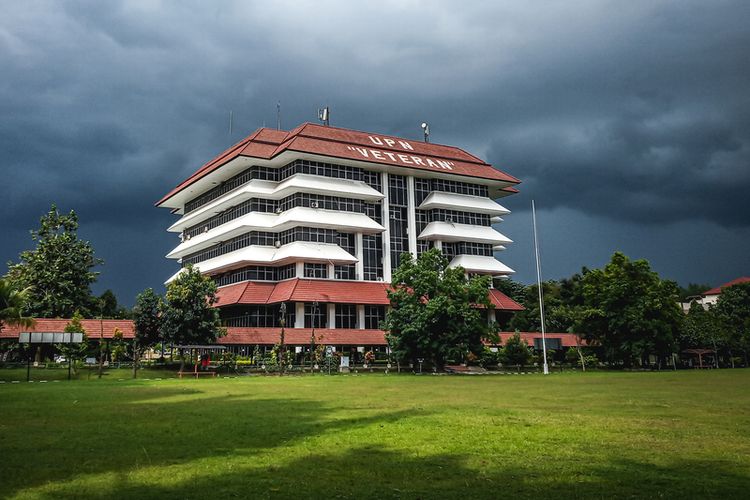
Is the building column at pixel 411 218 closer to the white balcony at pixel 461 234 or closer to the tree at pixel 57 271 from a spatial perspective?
the white balcony at pixel 461 234

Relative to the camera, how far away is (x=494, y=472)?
31.3 feet

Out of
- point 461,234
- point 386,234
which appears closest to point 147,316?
point 386,234

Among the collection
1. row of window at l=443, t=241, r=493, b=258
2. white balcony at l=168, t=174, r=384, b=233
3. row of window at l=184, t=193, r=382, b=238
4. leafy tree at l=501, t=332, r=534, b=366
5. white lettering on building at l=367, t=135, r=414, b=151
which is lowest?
leafy tree at l=501, t=332, r=534, b=366

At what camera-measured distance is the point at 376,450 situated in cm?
1148

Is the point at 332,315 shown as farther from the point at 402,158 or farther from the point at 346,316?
the point at 402,158

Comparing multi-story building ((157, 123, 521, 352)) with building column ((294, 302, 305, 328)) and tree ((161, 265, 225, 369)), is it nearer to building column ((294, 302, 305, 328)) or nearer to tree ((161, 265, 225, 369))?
building column ((294, 302, 305, 328))

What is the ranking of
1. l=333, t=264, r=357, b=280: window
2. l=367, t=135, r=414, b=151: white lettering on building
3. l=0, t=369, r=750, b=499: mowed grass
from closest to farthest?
1. l=0, t=369, r=750, b=499: mowed grass
2. l=333, t=264, r=357, b=280: window
3. l=367, t=135, r=414, b=151: white lettering on building

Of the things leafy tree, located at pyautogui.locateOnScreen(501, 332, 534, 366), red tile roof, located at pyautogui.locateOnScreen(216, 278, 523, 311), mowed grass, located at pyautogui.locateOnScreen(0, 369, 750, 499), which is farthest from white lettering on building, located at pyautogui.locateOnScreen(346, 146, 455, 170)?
mowed grass, located at pyautogui.locateOnScreen(0, 369, 750, 499)

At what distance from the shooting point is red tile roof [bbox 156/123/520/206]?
6481 centimetres

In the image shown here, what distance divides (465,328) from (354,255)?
75.1 feet

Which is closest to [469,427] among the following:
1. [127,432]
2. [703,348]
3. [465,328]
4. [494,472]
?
[494,472]

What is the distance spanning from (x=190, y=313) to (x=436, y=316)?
727 inches

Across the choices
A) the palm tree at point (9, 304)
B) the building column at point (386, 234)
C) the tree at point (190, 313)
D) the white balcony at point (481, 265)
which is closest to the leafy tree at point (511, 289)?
the white balcony at point (481, 265)

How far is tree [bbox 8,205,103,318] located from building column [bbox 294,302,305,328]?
2280 cm
